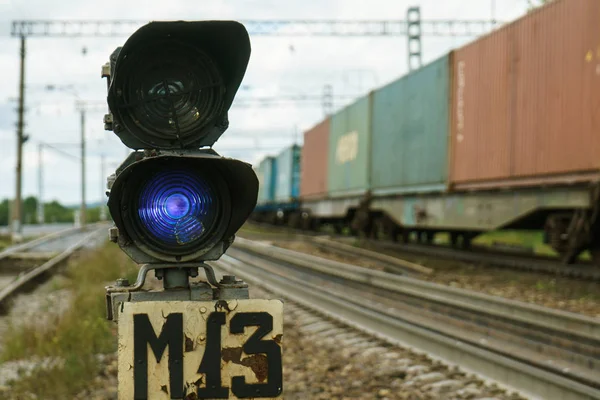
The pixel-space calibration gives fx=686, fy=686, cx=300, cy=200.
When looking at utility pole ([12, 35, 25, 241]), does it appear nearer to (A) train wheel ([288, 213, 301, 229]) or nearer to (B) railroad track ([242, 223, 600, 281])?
(A) train wheel ([288, 213, 301, 229])

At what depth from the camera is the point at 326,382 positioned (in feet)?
13.7

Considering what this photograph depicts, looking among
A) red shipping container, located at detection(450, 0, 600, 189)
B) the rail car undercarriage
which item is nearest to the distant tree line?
the rail car undercarriage

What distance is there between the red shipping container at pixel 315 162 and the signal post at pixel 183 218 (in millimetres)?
19155

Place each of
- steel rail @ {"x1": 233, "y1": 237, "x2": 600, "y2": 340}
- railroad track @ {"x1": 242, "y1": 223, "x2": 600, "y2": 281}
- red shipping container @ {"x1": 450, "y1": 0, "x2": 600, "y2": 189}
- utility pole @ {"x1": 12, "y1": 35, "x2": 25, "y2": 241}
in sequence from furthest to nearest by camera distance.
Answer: utility pole @ {"x1": 12, "y1": 35, "x2": 25, "y2": 241}
railroad track @ {"x1": 242, "y1": 223, "x2": 600, "y2": 281}
red shipping container @ {"x1": 450, "y1": 0, "x2": 600, "y2": 189}
steel rail @ {"x1": 233, "y1": 237, "x2": 600, "y2": 340}

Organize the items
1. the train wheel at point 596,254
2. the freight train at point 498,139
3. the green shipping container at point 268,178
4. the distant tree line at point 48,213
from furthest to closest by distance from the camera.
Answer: the distant tree line at point 48,213
the green shipping container at point 268,178
the train wheel at point 596,254
the freight train at point 498,139

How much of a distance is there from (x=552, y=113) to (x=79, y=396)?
750cm

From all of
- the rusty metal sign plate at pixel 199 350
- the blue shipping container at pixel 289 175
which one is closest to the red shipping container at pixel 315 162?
the blue shipping container at pixel 289 175

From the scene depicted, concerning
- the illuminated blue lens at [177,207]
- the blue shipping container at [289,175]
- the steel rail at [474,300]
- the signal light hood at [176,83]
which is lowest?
the steel rail at [474,300]

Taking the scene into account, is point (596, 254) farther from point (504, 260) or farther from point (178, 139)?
point (178, 139)

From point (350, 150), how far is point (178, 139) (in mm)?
16599

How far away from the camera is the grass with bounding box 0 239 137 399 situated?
3.88 m

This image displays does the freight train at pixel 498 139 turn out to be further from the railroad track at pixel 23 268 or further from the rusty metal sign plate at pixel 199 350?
the rusty metal sign plate at pixel 199 350

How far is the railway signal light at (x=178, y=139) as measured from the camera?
187cm

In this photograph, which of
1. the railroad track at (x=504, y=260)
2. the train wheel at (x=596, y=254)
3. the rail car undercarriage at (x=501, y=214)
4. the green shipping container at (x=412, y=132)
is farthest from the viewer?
the green shipping container at (x=412, y=132)
